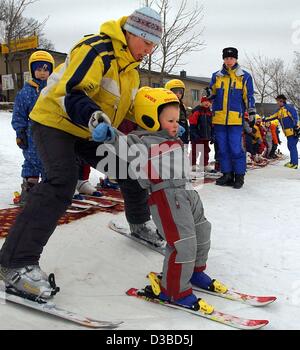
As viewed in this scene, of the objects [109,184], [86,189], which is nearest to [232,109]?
[109,184]

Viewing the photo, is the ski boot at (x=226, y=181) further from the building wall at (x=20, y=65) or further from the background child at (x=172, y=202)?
the building wall at (x=20, y=65)

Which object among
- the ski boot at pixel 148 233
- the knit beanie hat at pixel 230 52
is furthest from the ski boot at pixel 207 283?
the knit beanie hat at pixel 230 52

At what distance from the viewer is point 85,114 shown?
2.62m

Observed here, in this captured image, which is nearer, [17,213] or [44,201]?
[44,201]

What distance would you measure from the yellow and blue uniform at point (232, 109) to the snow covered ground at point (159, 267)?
1478 mm

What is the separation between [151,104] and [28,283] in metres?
1.37

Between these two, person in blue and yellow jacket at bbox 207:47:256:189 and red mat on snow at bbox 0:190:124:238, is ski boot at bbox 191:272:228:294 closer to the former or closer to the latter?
red mat on snow at bbox 0:190:124:238

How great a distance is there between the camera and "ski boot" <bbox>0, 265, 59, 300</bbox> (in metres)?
2.64

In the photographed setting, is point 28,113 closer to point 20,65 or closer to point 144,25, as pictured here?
point 144,25

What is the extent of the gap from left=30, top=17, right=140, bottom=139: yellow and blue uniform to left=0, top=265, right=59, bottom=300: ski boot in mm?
940

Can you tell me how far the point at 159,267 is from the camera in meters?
3.50

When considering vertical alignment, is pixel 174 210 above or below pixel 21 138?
Answer: below

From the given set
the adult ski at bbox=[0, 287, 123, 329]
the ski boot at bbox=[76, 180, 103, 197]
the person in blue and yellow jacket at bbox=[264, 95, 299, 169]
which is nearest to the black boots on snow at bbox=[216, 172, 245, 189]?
the ski boot at bbox=[76, 180, 103, 197]
